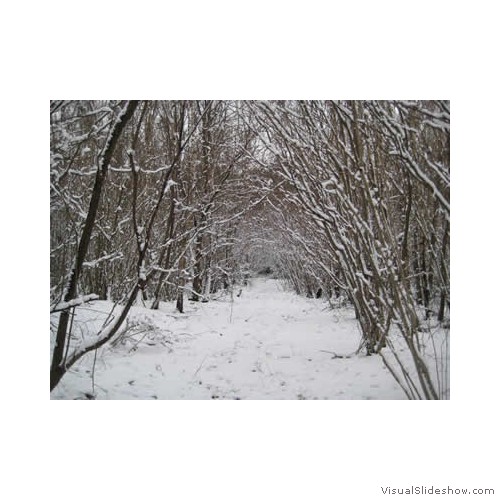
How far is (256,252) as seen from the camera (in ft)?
12.7

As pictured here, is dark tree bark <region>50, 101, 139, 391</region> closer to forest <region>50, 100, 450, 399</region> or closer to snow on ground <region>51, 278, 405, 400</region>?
forest <region>50, 100, 450, 399</region>

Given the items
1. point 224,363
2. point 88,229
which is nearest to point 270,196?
point 224,363

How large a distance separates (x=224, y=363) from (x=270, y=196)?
4.53 feet

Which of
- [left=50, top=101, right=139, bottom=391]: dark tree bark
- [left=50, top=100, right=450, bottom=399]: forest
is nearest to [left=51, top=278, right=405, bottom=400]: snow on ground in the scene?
[left=50, top=100, right=450, bottom=399]: forest

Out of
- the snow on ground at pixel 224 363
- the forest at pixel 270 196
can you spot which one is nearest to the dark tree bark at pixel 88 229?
the forest at pixel 270 196

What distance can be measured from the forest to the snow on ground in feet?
0.08

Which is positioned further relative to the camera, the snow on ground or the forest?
the snow on ground

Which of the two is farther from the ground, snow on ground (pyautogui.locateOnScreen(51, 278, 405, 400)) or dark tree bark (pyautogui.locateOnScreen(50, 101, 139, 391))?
dark tree bark (pyautogui.locateOnScreen(50, 101, 139, 391))

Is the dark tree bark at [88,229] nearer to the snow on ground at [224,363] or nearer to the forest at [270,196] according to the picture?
the forest at [270,196]

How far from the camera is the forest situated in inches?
65.4

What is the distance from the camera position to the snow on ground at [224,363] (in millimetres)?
1829

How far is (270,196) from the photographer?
278cm

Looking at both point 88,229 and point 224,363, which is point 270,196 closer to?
point 224,363
